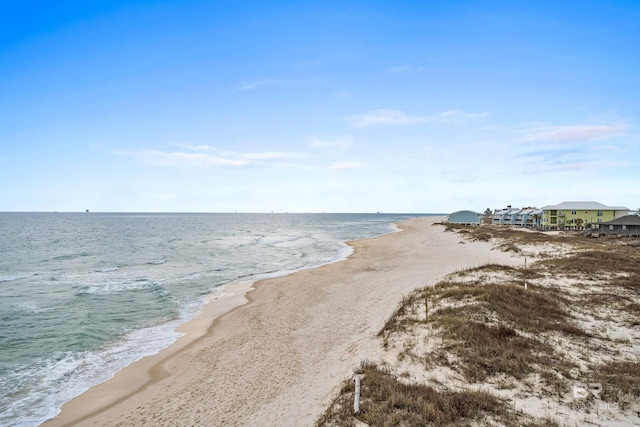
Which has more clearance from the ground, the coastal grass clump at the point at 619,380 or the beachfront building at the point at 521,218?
the beachfront building at the point at 521,218

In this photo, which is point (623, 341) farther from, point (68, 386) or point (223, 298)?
point (223, 298)

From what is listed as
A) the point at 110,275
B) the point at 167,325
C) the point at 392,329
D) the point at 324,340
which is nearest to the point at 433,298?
the point at 392,329

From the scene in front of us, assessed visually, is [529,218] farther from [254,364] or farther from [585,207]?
[254,364]

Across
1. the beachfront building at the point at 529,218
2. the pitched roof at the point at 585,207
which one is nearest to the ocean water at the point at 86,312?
the pitched roof at the point at 585,207

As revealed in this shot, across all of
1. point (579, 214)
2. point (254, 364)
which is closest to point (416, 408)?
point (254, 364)

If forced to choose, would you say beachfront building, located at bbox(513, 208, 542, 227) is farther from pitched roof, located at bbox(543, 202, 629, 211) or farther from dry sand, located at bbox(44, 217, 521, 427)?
dry sand, located at bbox(44, 217, 521, 427)

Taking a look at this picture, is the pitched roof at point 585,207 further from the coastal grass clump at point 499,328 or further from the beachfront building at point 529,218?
the coastal grass clump at point 499,328
